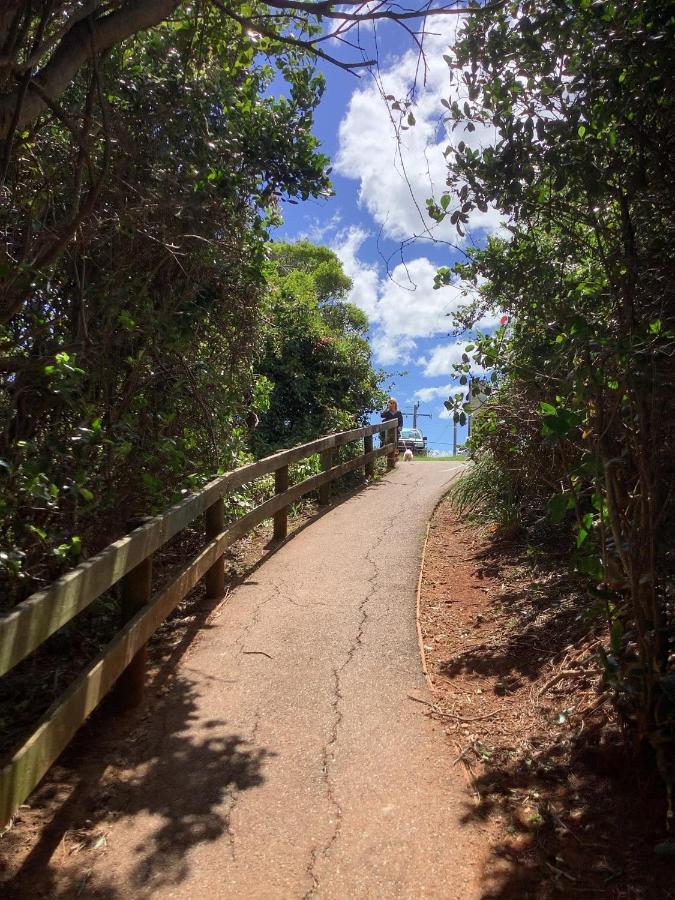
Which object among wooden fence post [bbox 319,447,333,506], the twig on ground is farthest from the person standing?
the twig on ground

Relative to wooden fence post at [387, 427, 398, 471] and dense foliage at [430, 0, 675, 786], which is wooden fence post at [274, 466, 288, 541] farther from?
wooden fence post at [387, 427, 398, 471]

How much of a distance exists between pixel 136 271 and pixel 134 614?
292cm

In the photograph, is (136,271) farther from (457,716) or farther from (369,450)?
(369,450)

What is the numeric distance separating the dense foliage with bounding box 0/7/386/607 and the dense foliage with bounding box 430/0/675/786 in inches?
75.3

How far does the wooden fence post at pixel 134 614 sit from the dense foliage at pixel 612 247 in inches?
93.2

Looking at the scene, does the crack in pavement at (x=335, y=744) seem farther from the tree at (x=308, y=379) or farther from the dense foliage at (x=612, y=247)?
the tree at (x=308, y=379)

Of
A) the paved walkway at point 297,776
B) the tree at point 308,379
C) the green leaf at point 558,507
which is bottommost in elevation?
the paved walkway at point 297,776

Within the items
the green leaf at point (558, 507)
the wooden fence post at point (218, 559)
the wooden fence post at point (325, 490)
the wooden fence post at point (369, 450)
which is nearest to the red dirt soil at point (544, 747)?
the green leaf at point (558, 507)

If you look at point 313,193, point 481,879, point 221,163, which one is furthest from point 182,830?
point 313,193

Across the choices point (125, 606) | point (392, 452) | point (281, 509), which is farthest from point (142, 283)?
point (392, 452)

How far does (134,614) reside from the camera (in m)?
4.06

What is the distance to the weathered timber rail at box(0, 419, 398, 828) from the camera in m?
2.47

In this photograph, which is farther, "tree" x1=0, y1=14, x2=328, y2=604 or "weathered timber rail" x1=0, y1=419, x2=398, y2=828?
"tree" x1=0, y1=14, x2=328, y2=604

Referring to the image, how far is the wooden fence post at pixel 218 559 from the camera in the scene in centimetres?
591
